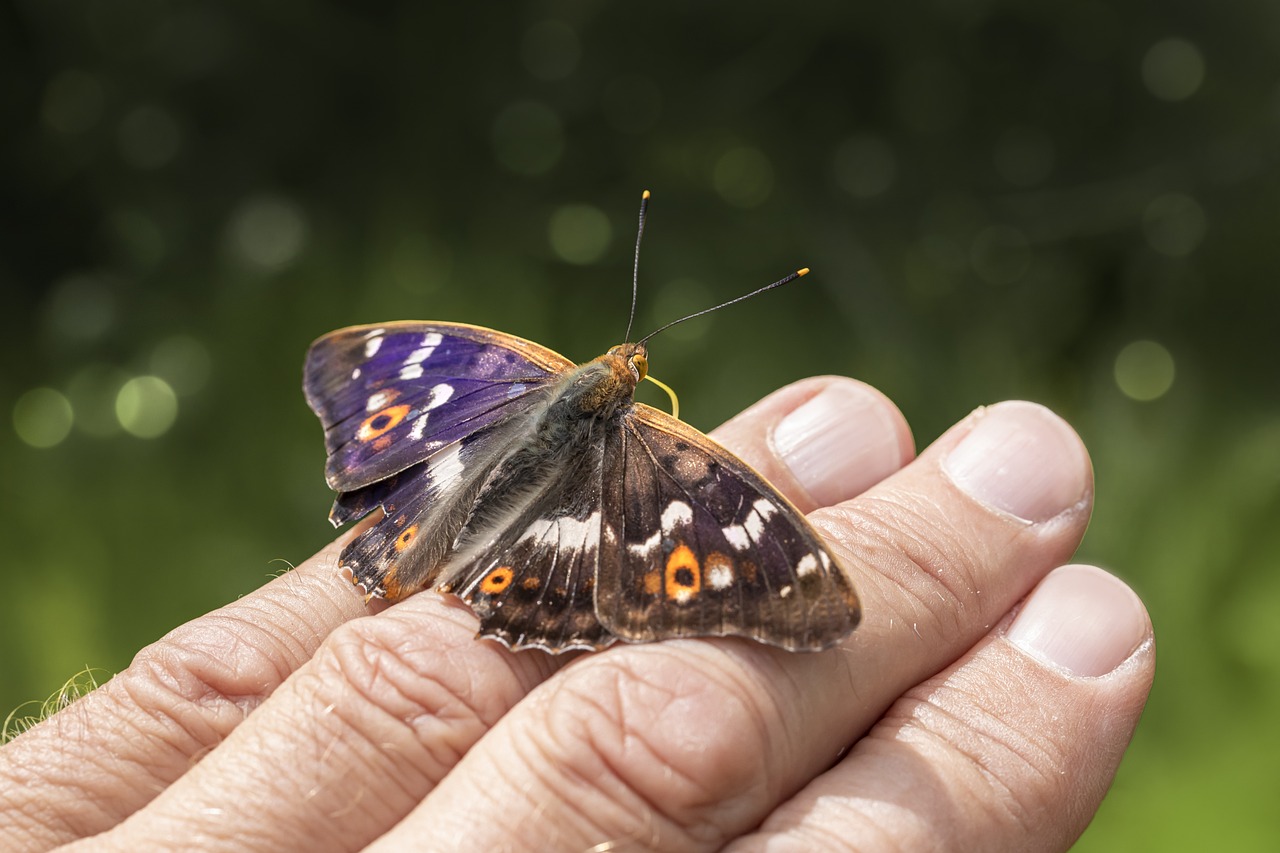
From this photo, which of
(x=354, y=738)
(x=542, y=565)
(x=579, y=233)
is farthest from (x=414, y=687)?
(x=579, y=233)

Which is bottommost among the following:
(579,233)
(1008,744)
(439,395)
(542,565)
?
(1008,744)

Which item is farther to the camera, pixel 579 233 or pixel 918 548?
pixel 579 233

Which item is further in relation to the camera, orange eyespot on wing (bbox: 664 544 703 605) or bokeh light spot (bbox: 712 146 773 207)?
bokeh light spot (bbox: 712 146 773 207)

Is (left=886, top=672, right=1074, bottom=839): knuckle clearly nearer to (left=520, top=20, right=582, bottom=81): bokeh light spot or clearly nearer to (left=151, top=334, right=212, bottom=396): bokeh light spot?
(left=520, top=20, right=582, bottom=81): bokeh light spot

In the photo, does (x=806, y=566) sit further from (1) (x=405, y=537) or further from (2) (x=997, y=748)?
(1) (x=405, y=537)

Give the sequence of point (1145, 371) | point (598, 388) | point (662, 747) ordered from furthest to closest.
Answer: point (1145, 371) < point (598, 388) < point (662, 747)

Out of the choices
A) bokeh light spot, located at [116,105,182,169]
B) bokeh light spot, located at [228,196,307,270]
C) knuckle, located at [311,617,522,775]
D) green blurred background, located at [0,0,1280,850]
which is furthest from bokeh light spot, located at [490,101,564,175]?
knuckle, located at [311,617,522,775]

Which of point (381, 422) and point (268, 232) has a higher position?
point (268, 232)

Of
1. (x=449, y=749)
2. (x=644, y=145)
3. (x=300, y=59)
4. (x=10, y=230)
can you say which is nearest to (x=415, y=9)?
(x=300, y=59)

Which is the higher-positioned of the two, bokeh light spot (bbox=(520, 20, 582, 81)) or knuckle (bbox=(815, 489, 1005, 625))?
bokeh light spot (bbox=(520, 20, 582, 81))
